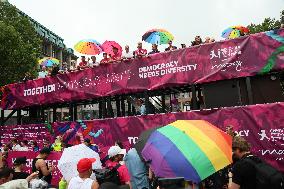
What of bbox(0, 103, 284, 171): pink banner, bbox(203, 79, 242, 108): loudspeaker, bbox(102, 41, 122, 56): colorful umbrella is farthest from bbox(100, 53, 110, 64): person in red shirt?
bbox(203, 79, 242, 108): loudspeaker

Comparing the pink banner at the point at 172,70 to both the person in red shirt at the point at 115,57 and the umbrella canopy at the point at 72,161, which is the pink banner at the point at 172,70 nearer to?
the person in red shirt at the point at 115,57

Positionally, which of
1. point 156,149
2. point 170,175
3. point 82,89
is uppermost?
point 82,89

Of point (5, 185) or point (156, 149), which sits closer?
point (156, 149)

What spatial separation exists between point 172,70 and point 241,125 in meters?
3.00

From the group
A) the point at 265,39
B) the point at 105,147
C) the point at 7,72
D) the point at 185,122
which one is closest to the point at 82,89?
the point at 105,147

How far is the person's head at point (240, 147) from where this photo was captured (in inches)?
167

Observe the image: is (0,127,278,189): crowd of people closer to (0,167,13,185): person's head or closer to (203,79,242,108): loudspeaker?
(0,167,13,185): person's head

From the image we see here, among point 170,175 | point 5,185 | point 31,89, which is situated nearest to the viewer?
point 170,175

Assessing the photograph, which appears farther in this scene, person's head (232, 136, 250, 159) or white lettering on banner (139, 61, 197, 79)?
white lettering on banner (139, 61, 197, 79)

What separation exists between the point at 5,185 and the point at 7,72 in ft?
65.4

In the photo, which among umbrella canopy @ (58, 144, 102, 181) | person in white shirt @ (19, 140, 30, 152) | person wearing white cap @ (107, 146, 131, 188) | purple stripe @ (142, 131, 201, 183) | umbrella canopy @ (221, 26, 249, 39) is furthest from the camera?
person in white shirt @ (19, 140, 30, 152)

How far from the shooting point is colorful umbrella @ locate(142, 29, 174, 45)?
1287 centimetres

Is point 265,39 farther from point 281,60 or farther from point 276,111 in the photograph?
point 276,111

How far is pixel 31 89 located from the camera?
1477 cm
